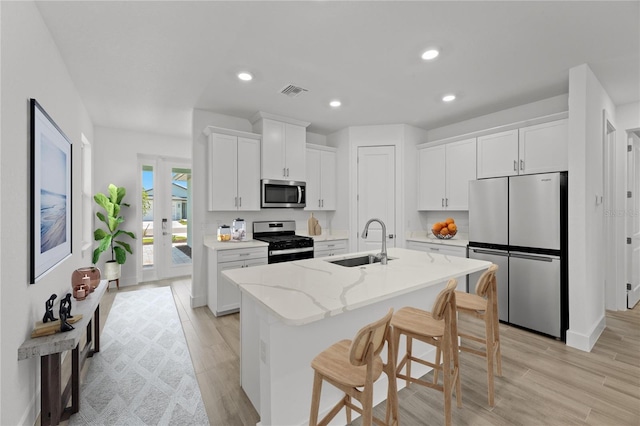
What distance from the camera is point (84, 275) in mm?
2316

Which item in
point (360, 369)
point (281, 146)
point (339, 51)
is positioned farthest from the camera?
point (281, 146)

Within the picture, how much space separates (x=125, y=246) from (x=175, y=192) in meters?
1.28

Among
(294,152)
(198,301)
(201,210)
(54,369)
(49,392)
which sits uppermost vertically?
(294,152)

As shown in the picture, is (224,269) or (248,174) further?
(248,174)

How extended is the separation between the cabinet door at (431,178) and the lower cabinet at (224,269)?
8.71 feet

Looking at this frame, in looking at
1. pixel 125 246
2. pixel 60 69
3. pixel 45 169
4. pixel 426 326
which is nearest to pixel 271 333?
pixel 426 326

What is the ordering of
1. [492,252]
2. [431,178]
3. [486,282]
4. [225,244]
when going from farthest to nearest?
1. [431,178]
2. [225,244]
3. [492,252]
4. [486,282]

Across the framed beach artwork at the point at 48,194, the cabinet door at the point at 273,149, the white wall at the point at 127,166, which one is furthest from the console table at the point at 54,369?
the white wall at the point at 127,166

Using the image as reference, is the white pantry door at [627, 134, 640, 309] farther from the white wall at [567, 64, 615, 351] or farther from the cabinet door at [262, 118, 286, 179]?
the cabinet door at [262, 118, 286, 179]

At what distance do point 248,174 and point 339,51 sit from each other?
7.01ft

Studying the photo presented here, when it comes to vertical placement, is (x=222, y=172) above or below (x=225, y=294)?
above

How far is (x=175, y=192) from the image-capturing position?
17.7 ft

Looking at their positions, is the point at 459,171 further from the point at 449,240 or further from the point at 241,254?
the point at 241,254

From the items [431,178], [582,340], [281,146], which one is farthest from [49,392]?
[431,178]
